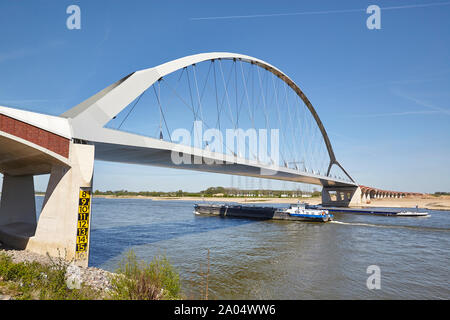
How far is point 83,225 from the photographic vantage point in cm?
1332

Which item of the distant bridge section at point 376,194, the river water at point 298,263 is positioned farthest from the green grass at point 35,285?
the distant bridge section at point 376,194

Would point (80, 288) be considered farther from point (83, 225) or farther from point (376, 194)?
point (376, 194)

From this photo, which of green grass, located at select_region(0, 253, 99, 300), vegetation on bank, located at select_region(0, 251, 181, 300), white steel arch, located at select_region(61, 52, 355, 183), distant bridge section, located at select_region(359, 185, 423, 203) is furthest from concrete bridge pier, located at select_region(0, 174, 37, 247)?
distant bridge section, located at select_region(359, 185, 423, 203)

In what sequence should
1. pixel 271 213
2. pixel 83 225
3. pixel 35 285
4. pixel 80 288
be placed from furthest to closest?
1. pixel 271 213
2. pixel 83 225
3. pixel 80 288
4. pixel 35 285

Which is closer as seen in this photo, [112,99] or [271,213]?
[112,99]

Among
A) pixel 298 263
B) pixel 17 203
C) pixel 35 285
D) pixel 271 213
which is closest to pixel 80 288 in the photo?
pixel 35 285

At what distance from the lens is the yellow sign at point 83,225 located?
13.1 metres

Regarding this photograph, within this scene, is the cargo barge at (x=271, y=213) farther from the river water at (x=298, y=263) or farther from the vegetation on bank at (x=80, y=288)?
the vegetation on bank at (x=80, y=288)

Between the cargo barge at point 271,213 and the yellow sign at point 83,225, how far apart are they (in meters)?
36.0

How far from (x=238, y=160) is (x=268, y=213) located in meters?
24.8

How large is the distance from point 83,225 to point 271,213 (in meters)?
38.3

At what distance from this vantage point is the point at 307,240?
26.5m

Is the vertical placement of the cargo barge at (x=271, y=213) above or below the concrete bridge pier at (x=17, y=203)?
below
